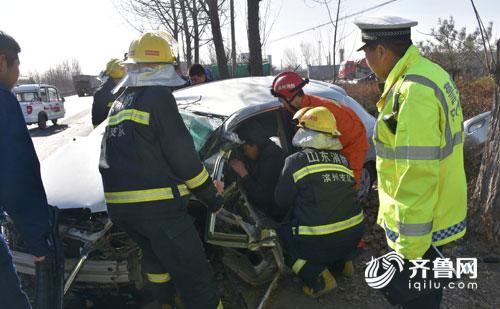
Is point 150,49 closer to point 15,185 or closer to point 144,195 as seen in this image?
point 144,195

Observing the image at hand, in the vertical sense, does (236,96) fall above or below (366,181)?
above

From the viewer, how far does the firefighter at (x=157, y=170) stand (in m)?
2.33

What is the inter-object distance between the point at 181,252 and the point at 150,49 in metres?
1.25

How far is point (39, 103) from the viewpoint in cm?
1565

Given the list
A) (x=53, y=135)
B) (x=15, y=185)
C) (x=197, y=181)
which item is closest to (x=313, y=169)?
(x=197, y=181)

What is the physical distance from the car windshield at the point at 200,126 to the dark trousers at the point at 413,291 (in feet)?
6.06

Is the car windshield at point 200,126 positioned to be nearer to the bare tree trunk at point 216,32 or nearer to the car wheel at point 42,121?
the bare tree trunk at point 216,32

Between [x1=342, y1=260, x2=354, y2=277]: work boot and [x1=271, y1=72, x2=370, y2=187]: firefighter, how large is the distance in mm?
845

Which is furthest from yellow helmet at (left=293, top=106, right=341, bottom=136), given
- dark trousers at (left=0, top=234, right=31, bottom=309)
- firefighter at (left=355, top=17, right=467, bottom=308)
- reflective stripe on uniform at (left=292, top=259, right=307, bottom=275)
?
dark trousers at (left=0, top=234, right=31, bottom=309)

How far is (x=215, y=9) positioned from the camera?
9.91 m

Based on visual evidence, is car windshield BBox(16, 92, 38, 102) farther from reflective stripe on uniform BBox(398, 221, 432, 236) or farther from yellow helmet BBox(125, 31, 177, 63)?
reflective stripe on uniform BBox(398, 221, 432, 236)

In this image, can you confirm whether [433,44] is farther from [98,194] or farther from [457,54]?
[98,194]

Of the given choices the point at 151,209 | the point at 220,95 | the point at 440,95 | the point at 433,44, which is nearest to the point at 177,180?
the point at 151,209

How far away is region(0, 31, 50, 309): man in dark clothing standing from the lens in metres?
2.16
